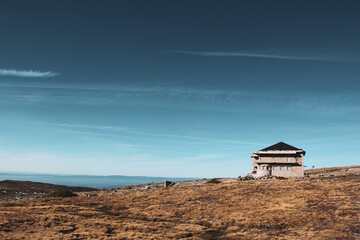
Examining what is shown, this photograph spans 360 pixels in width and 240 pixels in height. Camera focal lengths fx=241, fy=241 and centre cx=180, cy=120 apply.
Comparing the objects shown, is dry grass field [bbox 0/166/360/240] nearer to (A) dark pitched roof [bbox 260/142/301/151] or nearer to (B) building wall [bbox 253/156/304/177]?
(B) building wall [bbox 253/156/304/177]

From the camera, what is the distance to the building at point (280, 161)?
6266 centimetres

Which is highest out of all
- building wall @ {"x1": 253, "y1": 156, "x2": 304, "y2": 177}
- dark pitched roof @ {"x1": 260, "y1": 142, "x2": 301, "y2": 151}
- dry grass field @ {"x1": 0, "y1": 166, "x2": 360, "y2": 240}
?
dark pitched roof @ {"x1": 260, "y1": 142, "x2": 301, "y2": 151}

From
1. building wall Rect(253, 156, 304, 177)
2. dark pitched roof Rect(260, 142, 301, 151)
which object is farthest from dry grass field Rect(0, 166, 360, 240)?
dark pitched roof Rect(260, 142, 301, 151)

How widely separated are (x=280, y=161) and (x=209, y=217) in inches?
1701

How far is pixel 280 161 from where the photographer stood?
211 feet

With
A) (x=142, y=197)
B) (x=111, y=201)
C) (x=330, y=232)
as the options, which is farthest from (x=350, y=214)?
(x=111, y=201)

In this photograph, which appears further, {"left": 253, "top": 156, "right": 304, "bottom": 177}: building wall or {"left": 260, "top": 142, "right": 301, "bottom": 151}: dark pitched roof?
{"left": 260, "top": 142, "right": 301, "bottom": 151}: dark pitched roof

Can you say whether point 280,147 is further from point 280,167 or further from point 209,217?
point 209,217

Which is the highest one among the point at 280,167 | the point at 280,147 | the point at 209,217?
the point at 280,147

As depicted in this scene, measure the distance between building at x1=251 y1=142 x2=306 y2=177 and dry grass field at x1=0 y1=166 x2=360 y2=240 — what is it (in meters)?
25.5

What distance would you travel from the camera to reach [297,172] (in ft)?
205

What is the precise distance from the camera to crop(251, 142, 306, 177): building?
→ 62656 millimetres

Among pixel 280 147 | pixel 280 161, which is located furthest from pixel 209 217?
pixel 280 147

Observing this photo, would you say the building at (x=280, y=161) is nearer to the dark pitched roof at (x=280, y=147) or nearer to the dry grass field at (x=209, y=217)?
the dark pitched roof at (x=280, y=147)
